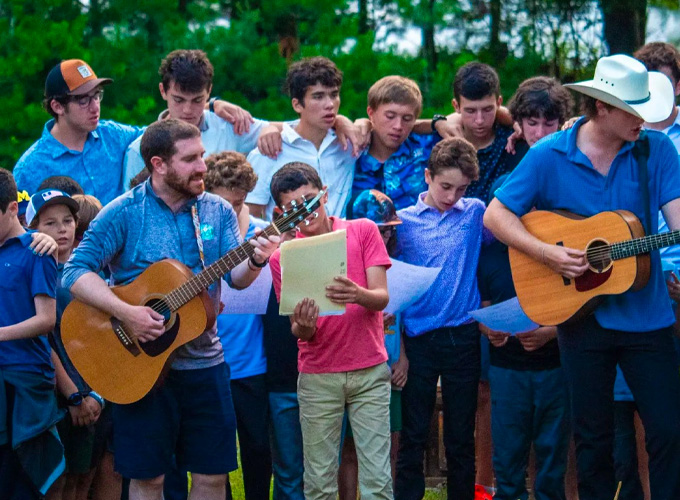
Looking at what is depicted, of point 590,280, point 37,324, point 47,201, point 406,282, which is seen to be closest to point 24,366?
point 37,324

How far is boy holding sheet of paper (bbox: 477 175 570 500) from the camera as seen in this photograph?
18.0ft

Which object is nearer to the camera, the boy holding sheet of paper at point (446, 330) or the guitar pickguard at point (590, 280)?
the guitar pickguard at point (590, 280)

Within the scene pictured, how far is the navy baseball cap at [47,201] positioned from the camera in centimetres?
531

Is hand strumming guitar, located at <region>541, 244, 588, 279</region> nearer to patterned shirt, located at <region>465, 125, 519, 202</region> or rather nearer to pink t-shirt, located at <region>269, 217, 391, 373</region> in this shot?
pink t-shirt, located at <region>269, 217, 391, 373</region>

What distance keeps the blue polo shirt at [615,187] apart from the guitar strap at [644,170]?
0.02 meters

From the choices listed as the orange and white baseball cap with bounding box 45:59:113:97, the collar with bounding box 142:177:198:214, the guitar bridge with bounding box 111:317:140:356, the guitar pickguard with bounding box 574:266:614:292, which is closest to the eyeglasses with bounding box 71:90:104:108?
the orange and white baseball cap with bounding box 45:59:113:97

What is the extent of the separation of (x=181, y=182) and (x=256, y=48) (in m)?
5.89

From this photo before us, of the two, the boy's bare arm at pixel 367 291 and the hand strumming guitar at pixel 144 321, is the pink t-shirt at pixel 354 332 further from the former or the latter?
the hand strumming guitar at pixel 144 321

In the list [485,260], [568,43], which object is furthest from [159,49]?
[485,260]

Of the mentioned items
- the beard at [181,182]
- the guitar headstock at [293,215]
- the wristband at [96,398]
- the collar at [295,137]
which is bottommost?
the wristband at [96,398]

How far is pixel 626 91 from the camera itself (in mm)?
4559

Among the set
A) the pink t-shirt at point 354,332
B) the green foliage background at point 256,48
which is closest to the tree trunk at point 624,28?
the green foliage background at point 256,48

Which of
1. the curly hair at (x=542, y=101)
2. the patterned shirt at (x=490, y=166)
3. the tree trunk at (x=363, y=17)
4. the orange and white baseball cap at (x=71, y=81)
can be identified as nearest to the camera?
the curly hair at (x=542, y=101)

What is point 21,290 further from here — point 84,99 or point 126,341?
point 84,99
